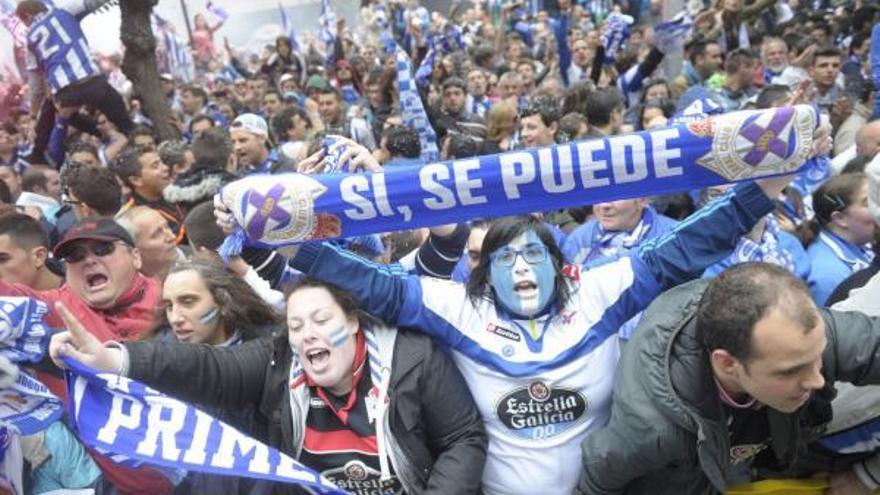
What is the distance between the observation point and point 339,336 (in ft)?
8.59

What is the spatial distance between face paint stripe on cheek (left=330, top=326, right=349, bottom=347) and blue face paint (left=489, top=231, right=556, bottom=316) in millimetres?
517

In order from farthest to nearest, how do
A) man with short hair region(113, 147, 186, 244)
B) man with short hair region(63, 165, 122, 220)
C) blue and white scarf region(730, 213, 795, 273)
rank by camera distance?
man with short hair region(113, 147, 186, 244) < man with short hair region(63, 165, 122, 220) < blue and white scarf region(730, 213, 795, 273)

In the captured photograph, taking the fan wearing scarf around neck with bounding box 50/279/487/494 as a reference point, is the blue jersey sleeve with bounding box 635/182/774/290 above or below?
above

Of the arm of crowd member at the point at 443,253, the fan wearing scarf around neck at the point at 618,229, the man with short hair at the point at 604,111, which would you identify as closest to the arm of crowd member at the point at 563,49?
the man with short hair at the point at 604,111

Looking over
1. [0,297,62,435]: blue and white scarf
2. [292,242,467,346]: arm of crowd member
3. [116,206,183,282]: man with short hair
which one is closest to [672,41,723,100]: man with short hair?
[116,206,183,282]: man with short hair

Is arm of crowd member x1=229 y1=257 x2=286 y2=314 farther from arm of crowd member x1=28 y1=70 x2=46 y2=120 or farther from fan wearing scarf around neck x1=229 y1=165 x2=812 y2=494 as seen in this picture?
arm of crowd member x1=28 y1=70 x2=46 y2=120

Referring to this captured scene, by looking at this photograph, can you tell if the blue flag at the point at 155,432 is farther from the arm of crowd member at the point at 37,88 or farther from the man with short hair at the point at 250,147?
the arm of crowd member at the point at 37,88

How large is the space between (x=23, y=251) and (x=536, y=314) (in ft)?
8.51

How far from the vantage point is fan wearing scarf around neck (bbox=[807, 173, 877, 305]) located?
3.57 m

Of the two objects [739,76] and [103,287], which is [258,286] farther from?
[739,76]

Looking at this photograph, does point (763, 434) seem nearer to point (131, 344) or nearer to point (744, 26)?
point (131, 344)

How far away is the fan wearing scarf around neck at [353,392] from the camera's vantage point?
257 centimetres

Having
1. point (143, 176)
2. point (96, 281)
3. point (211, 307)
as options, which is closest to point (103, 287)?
point (96, 281)

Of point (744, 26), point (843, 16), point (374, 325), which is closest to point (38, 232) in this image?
point (374, 325)
